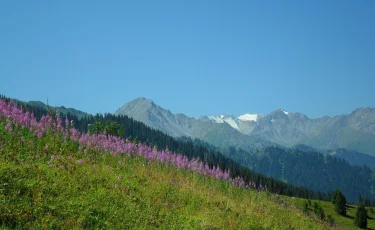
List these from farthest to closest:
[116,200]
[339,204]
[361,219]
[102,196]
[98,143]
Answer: [339,204] < [361,219] < [98,143] < [116,200] < [102,196]

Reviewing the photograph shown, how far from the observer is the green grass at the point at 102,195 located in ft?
26.6

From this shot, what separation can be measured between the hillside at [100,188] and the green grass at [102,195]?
2cm

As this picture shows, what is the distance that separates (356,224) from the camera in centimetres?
12500

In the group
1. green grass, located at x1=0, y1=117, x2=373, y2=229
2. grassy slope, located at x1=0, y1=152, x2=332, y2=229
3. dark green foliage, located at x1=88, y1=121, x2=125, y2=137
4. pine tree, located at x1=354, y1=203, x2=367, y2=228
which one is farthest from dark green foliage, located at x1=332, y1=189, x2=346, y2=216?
grassy slope, located at x1=0, y1=152, x2=332, y2=229

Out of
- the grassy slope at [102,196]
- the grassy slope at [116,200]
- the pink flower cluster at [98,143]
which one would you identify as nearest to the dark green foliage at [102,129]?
the pink flower cluster at [98,143]

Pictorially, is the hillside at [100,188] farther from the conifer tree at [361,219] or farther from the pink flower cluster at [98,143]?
the conifer tree at [361,219]

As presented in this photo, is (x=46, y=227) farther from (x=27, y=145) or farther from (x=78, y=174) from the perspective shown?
(x=27, y=145)

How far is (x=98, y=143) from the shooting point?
1611 centimetres

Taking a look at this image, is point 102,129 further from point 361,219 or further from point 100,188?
point 361,219

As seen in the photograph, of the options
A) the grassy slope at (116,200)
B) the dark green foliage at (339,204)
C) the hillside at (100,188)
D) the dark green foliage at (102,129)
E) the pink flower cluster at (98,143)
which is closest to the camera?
the grassy slope at (116,200)

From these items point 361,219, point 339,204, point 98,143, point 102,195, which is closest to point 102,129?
point 98,143

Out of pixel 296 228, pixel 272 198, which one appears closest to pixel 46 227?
pixel 296 228

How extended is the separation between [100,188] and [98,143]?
232 inches

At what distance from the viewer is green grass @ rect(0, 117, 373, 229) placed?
811cm
